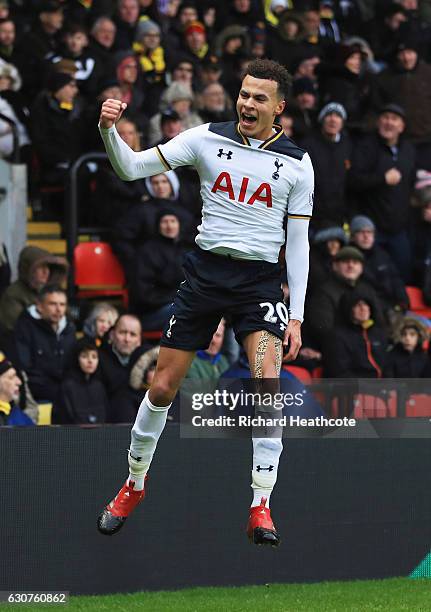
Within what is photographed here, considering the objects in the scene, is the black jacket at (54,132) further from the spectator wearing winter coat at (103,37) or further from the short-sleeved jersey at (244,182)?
the short-sleeved jersey at (244,182)

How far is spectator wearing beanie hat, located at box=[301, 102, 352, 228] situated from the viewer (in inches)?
578

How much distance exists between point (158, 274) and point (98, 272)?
2.56 ft

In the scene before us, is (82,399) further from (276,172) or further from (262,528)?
(276,172)

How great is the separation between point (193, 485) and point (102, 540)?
2.29 ft

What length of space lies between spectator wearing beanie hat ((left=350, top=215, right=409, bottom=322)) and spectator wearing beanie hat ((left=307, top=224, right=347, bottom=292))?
247 millimetres

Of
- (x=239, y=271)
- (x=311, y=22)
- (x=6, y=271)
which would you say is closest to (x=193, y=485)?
(x=239, y=271)

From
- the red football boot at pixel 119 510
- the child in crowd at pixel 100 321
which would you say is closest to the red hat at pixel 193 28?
the child in crowd at pixel 100 321

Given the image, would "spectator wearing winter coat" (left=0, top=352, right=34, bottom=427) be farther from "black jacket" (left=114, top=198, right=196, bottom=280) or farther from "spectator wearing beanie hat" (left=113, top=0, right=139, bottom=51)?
"spectator wearing beanie hat" (left=113, top=0, right=139, bottom=51)

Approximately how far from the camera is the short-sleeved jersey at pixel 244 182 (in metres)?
8.52

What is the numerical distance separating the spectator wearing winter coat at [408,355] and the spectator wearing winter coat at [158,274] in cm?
194

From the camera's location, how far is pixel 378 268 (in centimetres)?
1455

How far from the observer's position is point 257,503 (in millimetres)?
8562

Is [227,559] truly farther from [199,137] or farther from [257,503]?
[199,137]

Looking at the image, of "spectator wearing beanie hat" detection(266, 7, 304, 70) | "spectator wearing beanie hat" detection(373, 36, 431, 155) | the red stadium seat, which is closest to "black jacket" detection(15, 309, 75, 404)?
the red stadium seat
